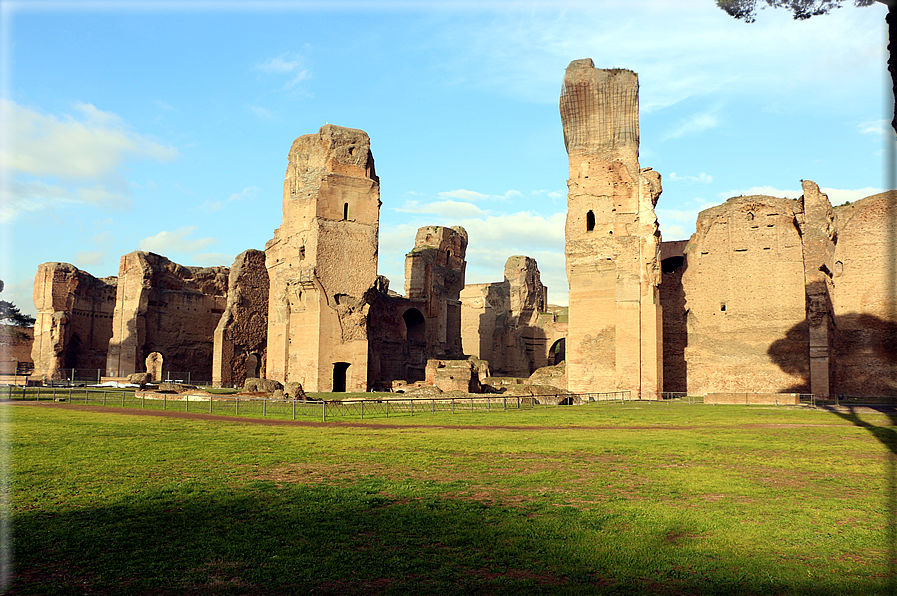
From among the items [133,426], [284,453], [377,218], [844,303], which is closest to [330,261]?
[377,218]

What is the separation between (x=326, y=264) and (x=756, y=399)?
18.7m

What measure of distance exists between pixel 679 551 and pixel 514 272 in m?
41.3

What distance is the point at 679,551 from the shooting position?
471 cm

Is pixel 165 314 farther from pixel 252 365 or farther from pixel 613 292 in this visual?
pixel 613 292

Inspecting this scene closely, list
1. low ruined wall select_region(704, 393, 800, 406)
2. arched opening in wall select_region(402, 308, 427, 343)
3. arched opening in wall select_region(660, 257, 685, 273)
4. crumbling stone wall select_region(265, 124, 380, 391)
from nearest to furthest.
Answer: low ruined wall select_region(704, 393, 800, 406), crumbling stone wall select_region(265, 124, 380, 391), arched opening in wall select_region(660, 257, 685, 273), arched opening in wall select_region(402, 308, 427, 343)

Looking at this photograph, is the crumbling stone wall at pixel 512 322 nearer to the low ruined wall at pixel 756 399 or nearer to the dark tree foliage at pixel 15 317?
the low ruined wall at pixel 756 399

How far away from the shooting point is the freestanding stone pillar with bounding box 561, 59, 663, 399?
26.4 metres

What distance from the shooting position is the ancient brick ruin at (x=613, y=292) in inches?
1059

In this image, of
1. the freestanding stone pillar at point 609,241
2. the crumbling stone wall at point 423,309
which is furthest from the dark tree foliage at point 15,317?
the freestanding stone pillar at point 609,241

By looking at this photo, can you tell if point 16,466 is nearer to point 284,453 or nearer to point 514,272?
point 284,453

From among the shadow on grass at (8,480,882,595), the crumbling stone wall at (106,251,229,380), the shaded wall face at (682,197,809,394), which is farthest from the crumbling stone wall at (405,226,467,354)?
the shadow on grass at (8,480,882,595)

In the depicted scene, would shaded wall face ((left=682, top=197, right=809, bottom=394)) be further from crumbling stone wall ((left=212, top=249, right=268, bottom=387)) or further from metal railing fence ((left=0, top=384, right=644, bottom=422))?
crumbling stone wall ((left=212, top=249, right=268, bottom=387))

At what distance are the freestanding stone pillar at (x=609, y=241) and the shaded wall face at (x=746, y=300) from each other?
14.2ft

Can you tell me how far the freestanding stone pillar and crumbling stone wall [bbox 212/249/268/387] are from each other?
53.6 ft
